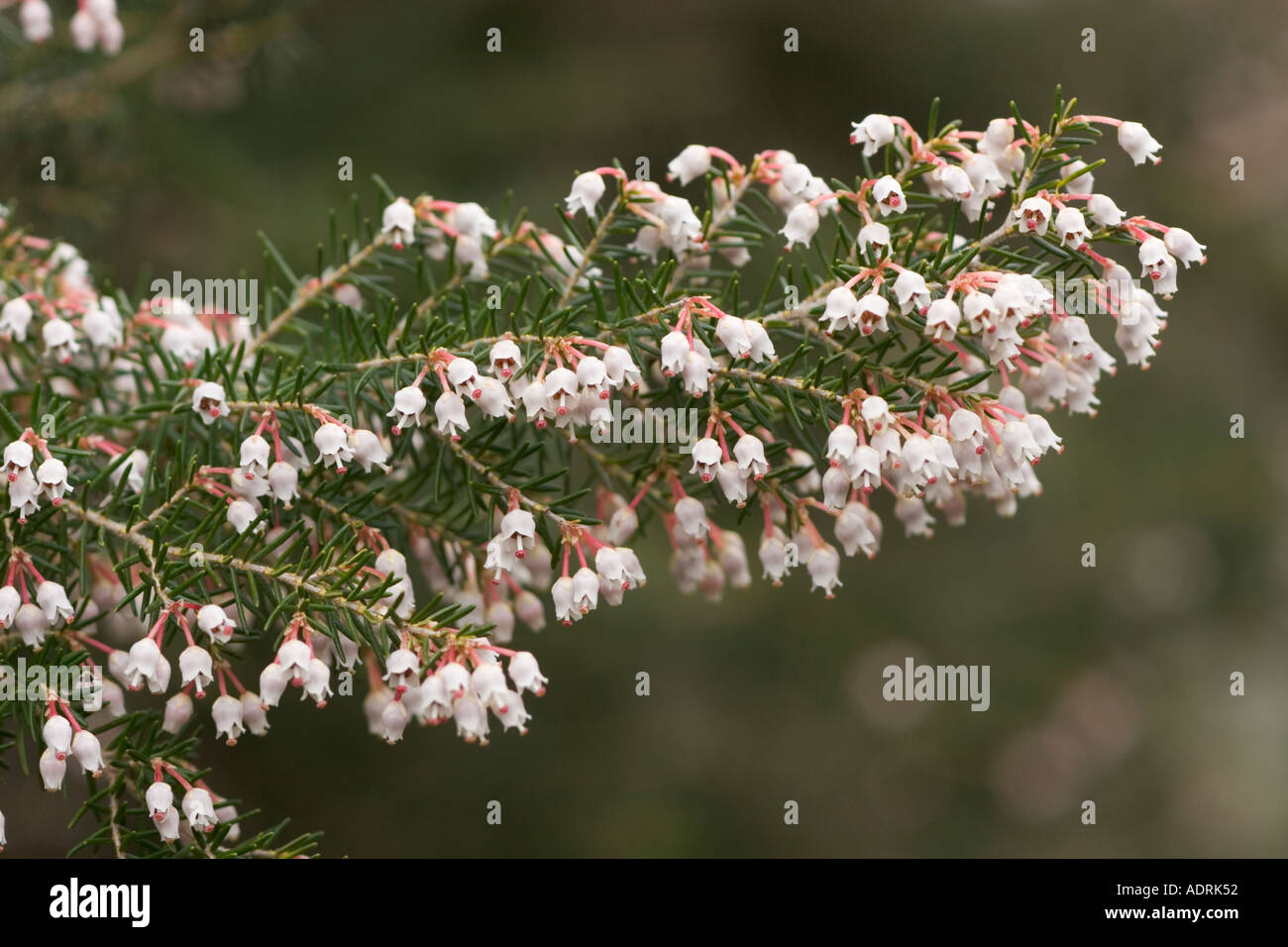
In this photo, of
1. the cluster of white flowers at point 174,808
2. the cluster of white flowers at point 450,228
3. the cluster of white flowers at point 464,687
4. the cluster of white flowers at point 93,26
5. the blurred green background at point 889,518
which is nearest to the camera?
the cluster of white flowers at point 464,687

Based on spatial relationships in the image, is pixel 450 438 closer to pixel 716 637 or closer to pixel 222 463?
pixel 222 463

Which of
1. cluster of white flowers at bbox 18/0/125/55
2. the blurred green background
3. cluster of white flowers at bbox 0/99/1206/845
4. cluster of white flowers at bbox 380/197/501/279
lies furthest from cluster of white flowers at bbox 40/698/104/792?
the blurred green background

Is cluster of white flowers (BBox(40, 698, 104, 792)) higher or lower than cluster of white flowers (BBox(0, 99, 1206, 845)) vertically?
lower

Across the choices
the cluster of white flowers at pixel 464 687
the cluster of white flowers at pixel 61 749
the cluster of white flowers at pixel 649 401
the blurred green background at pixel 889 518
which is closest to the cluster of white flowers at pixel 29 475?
the cluster of white flowers at pixel 649 401

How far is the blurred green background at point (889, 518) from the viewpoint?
604 centimetres

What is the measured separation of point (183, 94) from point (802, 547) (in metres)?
3.83

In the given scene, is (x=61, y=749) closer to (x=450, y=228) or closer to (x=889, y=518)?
(x=450, y=228)

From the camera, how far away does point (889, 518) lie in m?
6.81

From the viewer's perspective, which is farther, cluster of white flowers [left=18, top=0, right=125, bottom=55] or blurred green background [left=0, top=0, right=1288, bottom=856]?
blurred green background [left=0, top=0, right=1288, bottom=856]

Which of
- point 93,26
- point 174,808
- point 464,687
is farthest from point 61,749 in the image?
point 93,26

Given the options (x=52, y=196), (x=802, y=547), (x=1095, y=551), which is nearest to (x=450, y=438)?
(x=802, y=547)

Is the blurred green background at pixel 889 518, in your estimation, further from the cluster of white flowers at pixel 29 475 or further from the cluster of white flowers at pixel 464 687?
the cluster of white flowers at pixel 464 687

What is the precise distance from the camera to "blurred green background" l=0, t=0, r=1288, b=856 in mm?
6039

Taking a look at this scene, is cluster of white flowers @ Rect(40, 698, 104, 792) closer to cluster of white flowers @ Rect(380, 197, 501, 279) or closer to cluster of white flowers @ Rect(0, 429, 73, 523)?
cluster of white flowers @ Rect(0, 429, 73, 523)
